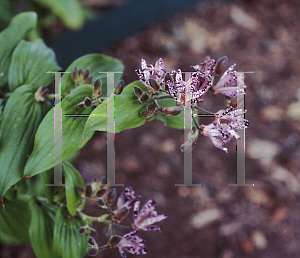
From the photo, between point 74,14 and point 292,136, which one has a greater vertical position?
point 74,14

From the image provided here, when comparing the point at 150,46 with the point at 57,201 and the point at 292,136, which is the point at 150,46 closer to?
the point at 292,136

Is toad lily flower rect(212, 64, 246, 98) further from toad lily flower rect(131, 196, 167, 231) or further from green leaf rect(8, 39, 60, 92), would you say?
green leaf rect(8, 39, 60, 92)

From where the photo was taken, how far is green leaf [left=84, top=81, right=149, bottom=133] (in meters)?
0.58

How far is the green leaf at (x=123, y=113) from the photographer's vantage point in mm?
582

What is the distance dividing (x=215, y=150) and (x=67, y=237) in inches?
48.0

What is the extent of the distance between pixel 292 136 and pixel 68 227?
59.7 inches

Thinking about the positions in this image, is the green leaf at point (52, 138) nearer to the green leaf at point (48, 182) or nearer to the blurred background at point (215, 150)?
the green leaf at point (48, 182)

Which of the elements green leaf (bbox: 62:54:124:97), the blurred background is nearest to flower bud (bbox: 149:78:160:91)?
green leaf (bbox: 62:54:124:97)

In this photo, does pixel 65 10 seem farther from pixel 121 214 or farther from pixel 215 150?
pixel 121 214

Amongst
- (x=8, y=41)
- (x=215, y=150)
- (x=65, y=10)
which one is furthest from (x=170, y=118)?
(x=65, y=10)

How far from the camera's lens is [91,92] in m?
0.73

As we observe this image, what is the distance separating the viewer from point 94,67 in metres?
0.87

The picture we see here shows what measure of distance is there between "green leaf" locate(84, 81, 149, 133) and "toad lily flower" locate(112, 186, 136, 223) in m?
0.18

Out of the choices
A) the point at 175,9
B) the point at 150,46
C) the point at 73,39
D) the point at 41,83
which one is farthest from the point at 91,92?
the point at 175,9
